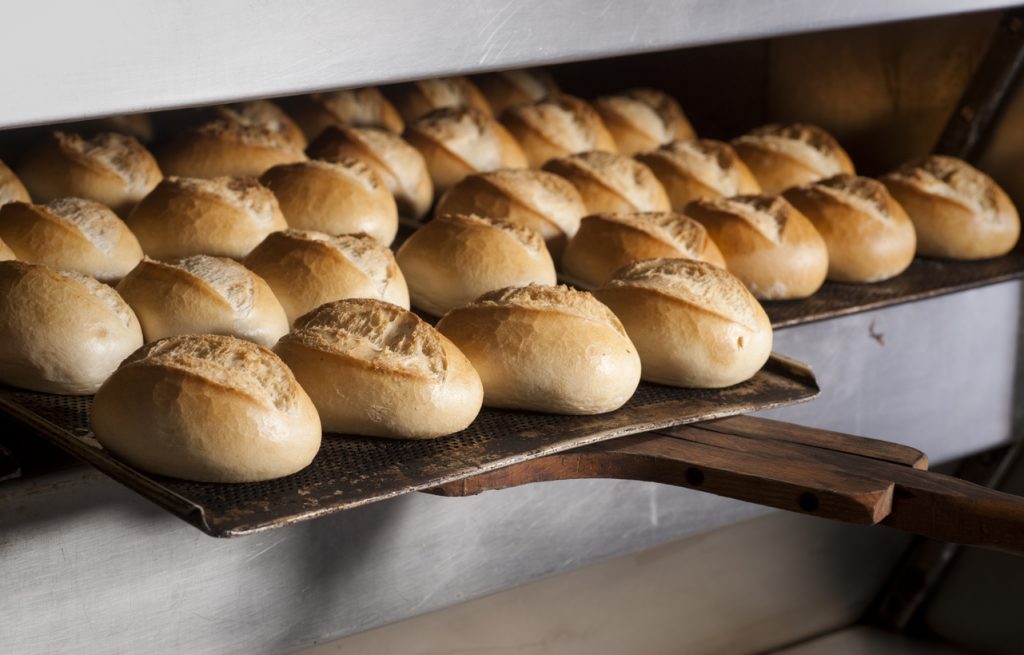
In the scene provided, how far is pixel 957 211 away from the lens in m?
2.47

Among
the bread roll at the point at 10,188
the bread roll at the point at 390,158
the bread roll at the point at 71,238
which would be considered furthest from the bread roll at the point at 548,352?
the bread roll at the point at 10,188

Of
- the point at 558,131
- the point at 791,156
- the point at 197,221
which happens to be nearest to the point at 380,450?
the point at 197,221

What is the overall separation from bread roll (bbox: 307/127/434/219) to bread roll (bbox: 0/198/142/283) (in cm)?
53

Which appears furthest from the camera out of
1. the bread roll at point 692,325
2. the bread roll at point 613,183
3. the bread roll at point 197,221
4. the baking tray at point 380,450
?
the bread roll at point 613,183

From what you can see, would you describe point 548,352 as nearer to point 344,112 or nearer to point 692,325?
point 692,325

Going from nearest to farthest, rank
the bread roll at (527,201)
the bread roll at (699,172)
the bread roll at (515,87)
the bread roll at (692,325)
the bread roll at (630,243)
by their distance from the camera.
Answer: the bread roll at (692,325), the bread roll at (630,243), the bread roll at (527,201), the bread roll at (699,172), the bread roll at (515,87)

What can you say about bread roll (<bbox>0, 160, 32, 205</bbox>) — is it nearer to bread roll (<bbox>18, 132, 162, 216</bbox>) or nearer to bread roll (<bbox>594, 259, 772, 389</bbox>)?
bread roll (<bbox>18, 132, 162, 216</bbox>)

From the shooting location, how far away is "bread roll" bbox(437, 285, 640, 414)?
5.57ft

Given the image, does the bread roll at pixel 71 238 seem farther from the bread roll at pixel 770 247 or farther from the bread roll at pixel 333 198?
the bread roll at pixel 770 247

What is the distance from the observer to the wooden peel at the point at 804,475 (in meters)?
1.54

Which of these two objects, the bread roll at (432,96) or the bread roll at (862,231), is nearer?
the bread roll at (862,231)

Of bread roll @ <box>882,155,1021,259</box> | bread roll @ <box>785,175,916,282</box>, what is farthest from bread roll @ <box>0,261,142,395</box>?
bread roll @ <box>882,155,1021,259</box>

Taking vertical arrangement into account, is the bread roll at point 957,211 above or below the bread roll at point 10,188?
above

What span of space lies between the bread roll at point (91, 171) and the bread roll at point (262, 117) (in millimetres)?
323
